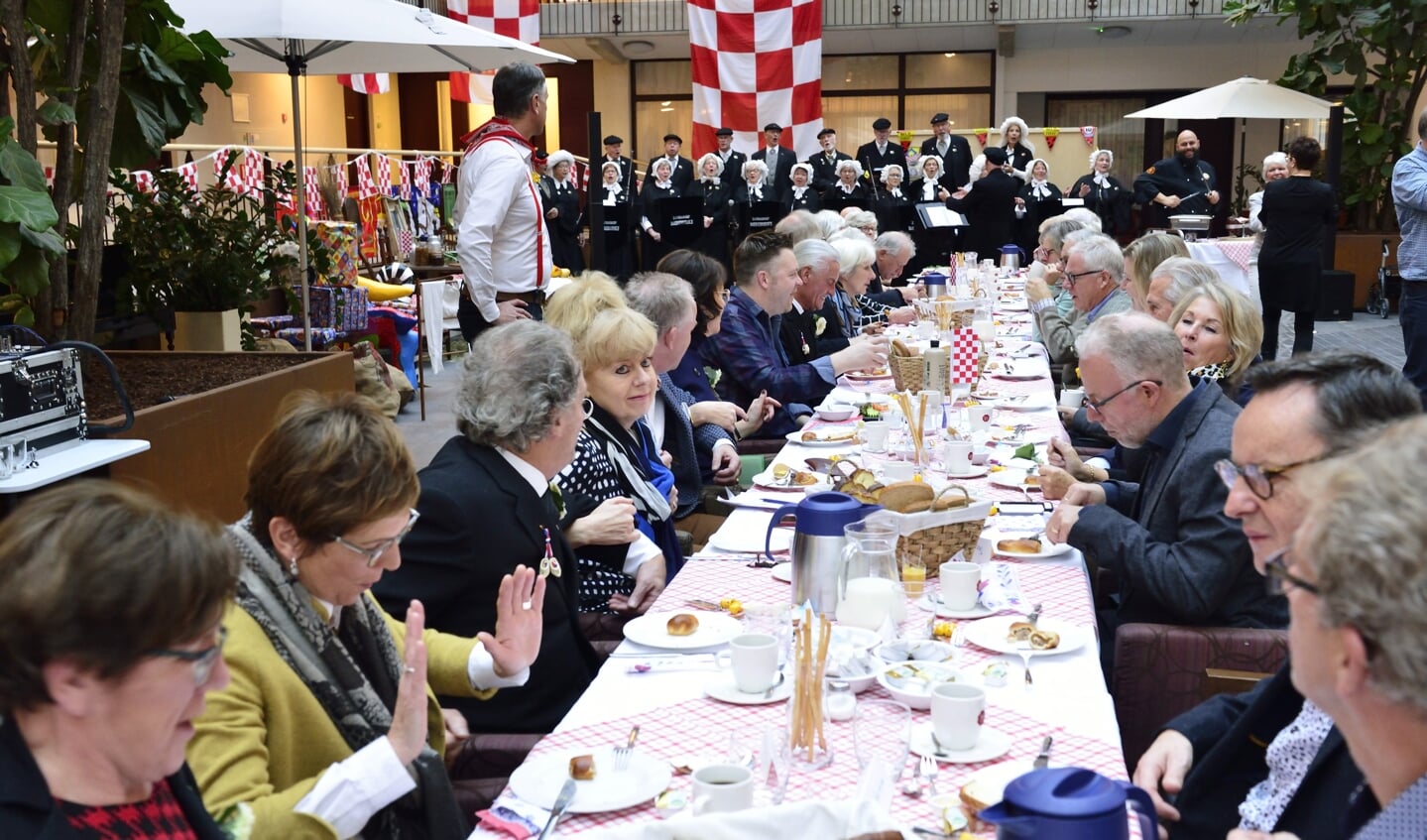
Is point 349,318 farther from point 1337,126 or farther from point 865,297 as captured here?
point 1337,126

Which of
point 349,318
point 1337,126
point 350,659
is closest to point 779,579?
point 350,659

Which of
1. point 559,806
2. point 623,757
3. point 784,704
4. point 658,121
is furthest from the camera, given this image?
point 658,121

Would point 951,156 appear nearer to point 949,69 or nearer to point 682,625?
point 949,69

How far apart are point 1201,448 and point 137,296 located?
560 centimetres

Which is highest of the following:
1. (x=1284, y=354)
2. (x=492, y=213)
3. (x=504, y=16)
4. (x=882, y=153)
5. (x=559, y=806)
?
(x=504, y=16)

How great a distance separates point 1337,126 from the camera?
38.0ft

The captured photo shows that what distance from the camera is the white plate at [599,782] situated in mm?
1718

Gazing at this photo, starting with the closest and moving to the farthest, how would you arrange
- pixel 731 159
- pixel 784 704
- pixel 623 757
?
pixel 623 757
pixel 784 704
pixel 731 159

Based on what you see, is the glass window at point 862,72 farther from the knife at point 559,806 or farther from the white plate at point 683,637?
the knife at point 559,806

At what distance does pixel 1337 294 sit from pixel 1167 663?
36.4 ft

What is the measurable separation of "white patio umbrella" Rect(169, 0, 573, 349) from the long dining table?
383 centimetres

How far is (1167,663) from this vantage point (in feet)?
8.31

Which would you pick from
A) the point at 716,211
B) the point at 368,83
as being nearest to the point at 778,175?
the point at 716,211

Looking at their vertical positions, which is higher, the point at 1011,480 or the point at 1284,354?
the point at 1011,480
